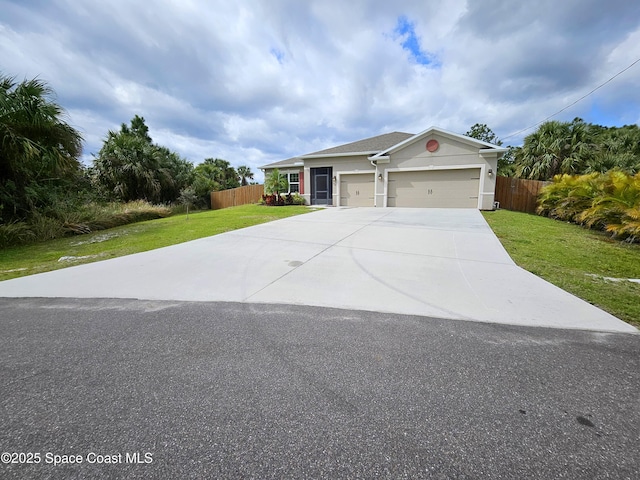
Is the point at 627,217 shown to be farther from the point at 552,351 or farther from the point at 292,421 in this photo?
the point at 292,421

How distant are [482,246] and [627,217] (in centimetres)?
466

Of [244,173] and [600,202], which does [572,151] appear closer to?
[600,202]

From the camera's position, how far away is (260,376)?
6.73 feet

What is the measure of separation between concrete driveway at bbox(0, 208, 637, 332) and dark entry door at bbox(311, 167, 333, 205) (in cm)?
1234

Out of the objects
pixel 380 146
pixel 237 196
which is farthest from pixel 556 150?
pixel 237 196

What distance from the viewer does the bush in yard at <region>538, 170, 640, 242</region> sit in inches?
281

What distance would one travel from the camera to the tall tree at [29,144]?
7.50 meters

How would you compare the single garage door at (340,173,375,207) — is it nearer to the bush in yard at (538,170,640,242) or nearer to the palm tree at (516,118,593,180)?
the bush in yard at (538,170,640,242)

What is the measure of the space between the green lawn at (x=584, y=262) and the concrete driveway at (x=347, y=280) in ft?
0.95

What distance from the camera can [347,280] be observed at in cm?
418

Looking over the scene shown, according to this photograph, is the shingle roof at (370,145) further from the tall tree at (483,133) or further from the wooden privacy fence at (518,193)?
the tall tree at (483,133)

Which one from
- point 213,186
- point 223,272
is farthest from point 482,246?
point 213,186

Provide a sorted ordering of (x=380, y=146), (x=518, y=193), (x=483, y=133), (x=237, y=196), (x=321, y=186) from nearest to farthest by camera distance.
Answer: (x=518, y=193) < (x=380, y=146) < (x=321, y=186) < (x=237, y=196) < (x=483, y=133)

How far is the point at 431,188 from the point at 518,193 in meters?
4.78
